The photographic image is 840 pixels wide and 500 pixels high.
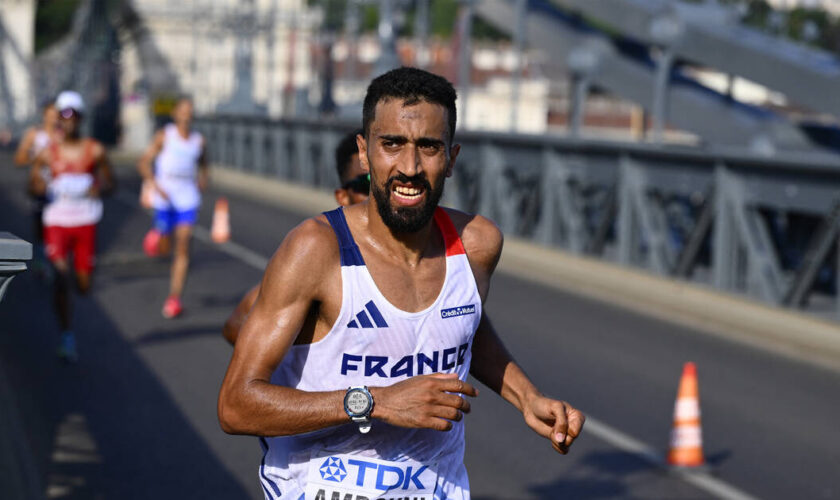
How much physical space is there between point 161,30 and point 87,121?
38.0 metres

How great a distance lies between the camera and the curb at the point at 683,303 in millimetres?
12344

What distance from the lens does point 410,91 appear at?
11.3ft

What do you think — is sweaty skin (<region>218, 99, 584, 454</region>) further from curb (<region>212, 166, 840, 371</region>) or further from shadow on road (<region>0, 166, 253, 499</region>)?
curb (<region>212, 166, 840, 371</region>)

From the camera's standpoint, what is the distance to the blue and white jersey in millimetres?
3490

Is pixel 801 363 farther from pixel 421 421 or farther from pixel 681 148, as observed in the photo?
pixel 421 421

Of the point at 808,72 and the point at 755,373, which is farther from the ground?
the point at 808,72

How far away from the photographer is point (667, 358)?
38.3 feet

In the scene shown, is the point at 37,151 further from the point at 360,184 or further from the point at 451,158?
the point at 451,158

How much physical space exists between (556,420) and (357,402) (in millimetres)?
566

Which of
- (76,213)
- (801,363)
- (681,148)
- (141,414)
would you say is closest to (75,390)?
(141,414)

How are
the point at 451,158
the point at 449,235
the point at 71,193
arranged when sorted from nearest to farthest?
the point at 451,158 → the point at 449,235 → the point at 71,193

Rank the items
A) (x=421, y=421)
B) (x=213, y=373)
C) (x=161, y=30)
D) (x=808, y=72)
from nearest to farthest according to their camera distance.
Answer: (x=421, y=421)
(x=213, y=373)
(x=808, y=72)
(x=161, y=30)

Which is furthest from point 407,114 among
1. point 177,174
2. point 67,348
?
point 177,174

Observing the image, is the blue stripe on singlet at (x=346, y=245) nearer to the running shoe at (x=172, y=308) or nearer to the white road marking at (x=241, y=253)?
the running shoe at (x=172, y=308)
